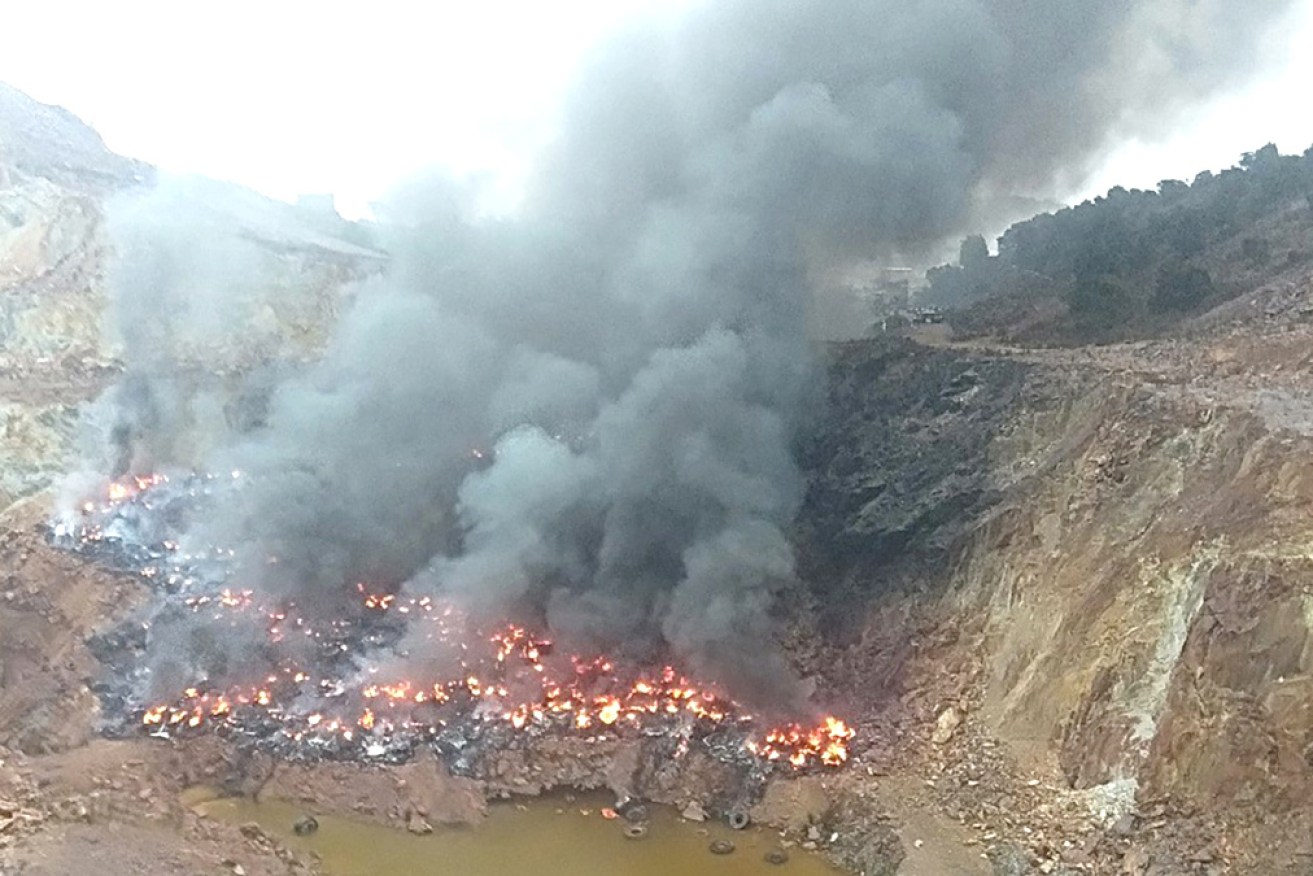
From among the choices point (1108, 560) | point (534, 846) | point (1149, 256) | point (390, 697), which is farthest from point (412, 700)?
point (1149, 256)

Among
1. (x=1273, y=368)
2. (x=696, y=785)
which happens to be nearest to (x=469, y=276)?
(x=696, y=785)

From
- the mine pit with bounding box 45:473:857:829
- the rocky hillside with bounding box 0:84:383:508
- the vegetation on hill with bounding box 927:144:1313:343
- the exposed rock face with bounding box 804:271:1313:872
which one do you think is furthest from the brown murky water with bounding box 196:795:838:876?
the vegetation on hill with bounding box 927:144:1313:343

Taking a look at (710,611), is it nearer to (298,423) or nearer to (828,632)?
(828,632)

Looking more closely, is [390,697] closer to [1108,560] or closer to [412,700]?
[412,700]

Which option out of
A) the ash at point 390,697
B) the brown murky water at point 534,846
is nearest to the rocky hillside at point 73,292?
the ash at point 390,697

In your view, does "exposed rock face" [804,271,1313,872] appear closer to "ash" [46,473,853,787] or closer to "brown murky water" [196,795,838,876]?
"ash" [46,473,853,787]

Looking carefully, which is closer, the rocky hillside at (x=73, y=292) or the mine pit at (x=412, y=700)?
the mine pit at (x=412, y=700)

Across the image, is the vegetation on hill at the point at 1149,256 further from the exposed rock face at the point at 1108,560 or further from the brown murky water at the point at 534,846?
the brown murky water at the point at 534,846
